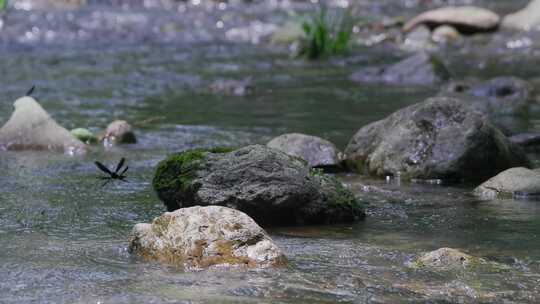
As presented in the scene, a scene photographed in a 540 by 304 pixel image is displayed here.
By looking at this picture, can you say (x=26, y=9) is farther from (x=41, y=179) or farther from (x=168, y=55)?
(x=41, y=179)

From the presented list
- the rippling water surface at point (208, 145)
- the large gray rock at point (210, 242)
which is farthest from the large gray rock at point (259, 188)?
the large gray rock at point (210, 242)

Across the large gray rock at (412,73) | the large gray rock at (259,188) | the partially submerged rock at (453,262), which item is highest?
the large gray rock at (412,73)

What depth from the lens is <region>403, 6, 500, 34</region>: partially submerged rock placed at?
1880 centimetres

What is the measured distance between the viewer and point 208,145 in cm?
888

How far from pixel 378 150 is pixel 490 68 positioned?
781 centimetres

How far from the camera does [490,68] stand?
1488cm

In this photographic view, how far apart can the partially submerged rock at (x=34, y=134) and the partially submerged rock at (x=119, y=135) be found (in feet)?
1.32

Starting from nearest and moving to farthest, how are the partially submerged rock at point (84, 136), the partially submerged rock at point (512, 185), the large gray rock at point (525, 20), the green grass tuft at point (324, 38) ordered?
the partially submerged rock at point (512, 185), the partially submerged rock at point (84, 136), the green grass tuft at point (324, 38), the large gray rock at point (525, 20)

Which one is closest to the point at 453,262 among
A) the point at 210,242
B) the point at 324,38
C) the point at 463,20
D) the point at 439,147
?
the point at 210,242

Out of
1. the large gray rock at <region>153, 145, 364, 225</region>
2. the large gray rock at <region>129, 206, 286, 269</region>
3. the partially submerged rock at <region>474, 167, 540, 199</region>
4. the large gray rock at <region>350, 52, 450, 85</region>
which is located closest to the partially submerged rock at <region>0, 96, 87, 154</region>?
the large gray rock at <region>153, 145, 364, 225</region>

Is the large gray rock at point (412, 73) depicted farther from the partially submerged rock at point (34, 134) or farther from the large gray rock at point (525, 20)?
the partially submerged rock at point (34, 134)

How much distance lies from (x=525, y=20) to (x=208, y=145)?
473 inches

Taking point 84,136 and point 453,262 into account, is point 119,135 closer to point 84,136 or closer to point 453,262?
point 84,136

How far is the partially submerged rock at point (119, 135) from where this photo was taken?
899cm
